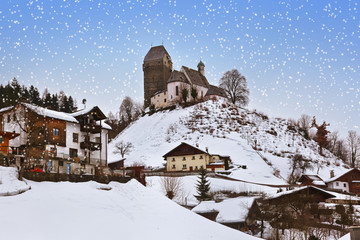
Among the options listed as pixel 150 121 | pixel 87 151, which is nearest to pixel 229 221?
pixel 87 151

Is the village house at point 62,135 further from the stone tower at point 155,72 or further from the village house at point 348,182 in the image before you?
the stone tower at point 155,72

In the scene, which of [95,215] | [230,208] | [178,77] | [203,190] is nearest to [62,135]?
[203,190]

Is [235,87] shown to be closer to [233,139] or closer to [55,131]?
[233,139]

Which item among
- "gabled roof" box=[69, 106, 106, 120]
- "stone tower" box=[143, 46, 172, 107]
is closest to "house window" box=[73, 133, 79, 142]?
"gabled roof" box=[69, 106, 106, 120]

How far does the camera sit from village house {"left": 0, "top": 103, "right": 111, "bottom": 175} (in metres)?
36.2

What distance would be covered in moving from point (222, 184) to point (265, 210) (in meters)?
14.0

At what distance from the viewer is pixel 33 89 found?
10456 centimetres

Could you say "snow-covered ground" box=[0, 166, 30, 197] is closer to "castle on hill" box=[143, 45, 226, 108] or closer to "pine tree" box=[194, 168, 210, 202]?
"pine tree" box=[194, 168, 210, 202]

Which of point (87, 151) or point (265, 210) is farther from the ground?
point (87, 151)

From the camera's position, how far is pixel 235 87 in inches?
4702

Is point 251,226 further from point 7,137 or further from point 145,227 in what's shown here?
point 7,137

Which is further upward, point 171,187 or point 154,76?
point 154,76

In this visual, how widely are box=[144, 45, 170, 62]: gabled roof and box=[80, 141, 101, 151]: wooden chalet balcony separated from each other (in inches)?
3051

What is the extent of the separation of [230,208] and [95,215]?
20.9m
